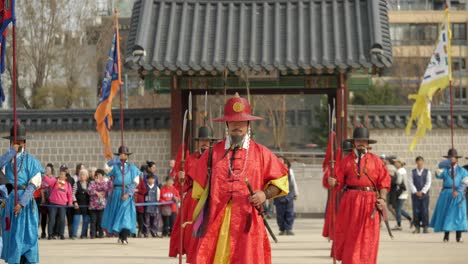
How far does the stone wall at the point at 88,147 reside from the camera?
27672 mm

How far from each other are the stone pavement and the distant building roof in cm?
378

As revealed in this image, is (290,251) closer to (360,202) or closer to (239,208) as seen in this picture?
(360,202)

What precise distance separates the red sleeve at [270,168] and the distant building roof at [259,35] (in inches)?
526

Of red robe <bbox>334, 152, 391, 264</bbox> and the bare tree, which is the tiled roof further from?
the bare tree

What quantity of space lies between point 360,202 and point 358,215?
0.18 m

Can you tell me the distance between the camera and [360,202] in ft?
50.7

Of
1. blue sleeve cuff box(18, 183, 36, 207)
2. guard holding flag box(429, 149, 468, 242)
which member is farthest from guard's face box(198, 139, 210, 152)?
guard holding flag box(429, 149, 468, 242)

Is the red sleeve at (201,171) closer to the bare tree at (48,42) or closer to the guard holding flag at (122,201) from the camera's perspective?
the guard holding flag at (122,201)

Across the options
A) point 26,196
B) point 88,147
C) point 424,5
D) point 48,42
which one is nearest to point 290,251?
point 26,196

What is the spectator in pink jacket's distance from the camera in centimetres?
2439

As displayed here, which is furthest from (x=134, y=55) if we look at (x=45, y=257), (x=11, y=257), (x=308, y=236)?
(x=11, y=257)

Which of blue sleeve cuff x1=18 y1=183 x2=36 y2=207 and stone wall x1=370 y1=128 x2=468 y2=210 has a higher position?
stone wall x1=370 y1=128 x2=468 y2=210

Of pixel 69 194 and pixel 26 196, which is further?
pixel 69 194

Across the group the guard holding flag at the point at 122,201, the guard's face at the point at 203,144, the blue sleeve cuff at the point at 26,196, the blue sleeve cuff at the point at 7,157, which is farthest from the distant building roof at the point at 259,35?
the blue sleeve cuff at the point at 7,157
